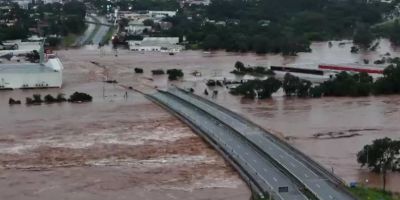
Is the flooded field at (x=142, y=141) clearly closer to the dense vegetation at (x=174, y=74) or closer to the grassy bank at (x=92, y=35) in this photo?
the dense vegetation at (x=174, y=74)

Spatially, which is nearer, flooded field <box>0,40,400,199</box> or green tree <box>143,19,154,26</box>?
flooded field <box>0,40,400,199</box>

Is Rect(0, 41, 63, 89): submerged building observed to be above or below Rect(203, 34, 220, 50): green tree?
below

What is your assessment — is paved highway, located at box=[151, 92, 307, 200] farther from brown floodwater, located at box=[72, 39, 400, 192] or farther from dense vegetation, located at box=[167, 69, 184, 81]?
dense vegetation, located at box=[167, 69, 184, 81]

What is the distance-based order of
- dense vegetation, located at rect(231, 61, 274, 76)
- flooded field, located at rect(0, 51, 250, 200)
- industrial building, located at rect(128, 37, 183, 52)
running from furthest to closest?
industrial building, located at rect(128, 37, 183, 52) → dense vegetation, located at rect(231, 61, 274, 76) → flooded field, located at rect(0, 51, 250, 200)

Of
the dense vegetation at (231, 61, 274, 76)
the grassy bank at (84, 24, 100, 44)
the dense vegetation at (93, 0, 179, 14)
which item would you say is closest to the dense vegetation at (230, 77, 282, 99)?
the dense vegetation at (231, 61, 274, 76)

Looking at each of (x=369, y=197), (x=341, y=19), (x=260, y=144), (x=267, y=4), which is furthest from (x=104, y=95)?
(x=267, y=4)

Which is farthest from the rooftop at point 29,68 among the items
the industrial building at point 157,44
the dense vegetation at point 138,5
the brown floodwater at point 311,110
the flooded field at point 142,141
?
the dense vegetation at point 138,5

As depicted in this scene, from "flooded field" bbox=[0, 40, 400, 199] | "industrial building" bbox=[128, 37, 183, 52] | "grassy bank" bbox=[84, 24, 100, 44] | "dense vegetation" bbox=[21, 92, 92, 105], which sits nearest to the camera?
"flooded field" bbox=[0, 40, 400, 199]

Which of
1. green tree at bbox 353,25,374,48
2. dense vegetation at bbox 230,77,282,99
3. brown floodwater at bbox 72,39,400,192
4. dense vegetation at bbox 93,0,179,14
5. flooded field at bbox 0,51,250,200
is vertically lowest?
flooded field at bbox 0,51,250,200
